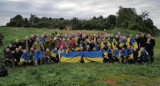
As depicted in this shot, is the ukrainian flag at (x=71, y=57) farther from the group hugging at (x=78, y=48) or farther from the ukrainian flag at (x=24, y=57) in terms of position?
the ukrainian flag at (x=24, y=57)

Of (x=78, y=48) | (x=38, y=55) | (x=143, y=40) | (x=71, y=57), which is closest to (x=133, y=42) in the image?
(x=143, y=40)

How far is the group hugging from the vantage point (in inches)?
403

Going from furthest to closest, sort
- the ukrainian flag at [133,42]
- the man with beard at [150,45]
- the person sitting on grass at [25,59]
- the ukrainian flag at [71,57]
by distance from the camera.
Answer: the ukrainian flag at [133,42] → the ukrainian flag at [71,57] → the man with beard at [150,45] → the person sitting on grass at [25,59]

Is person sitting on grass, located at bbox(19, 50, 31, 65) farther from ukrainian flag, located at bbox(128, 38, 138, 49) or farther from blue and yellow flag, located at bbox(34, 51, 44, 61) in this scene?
ukrainian flag, located at bbox(128, 38, 138, 49)

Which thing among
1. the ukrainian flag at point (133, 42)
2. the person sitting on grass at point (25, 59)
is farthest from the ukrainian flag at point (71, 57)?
the ukrainian flag at point (133, 42)

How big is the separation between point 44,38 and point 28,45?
1.33m

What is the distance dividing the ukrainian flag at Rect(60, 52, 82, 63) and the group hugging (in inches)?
11.1

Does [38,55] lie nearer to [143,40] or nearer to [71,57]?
[71,57]

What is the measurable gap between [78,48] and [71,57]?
113 cm

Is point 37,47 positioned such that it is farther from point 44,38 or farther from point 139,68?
point 139,68

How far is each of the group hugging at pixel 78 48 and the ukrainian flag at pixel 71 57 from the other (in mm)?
283

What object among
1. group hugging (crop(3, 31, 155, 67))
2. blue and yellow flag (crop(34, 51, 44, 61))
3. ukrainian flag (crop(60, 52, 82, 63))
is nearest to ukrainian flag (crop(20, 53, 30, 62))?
group hugging (crop(3, 31, 155, 67))

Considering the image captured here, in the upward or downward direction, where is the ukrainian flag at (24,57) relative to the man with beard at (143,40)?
downward

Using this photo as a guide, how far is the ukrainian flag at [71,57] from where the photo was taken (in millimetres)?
10922
